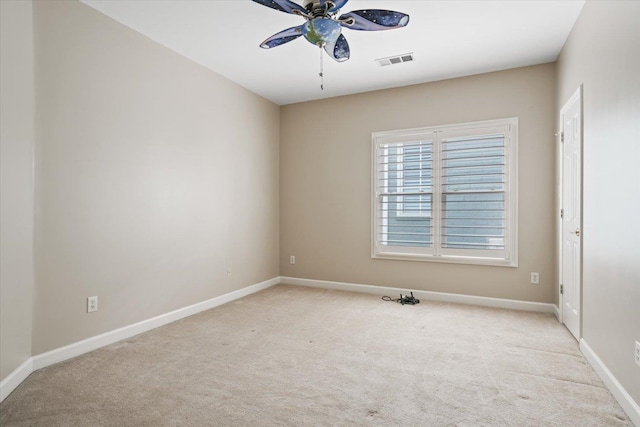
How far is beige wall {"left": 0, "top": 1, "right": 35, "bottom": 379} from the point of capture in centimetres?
221

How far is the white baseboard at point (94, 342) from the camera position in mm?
2271

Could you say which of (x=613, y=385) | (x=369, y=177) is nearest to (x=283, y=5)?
(x=369, y=177)

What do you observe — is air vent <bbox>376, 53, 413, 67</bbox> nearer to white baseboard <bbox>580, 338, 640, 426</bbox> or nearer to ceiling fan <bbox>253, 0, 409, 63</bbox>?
ceiling fan <bbox>253, 0, 409, 63</bbox>

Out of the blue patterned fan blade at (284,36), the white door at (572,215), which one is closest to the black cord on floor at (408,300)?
the white door at (572,215)

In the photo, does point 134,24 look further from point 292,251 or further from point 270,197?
point 292,251

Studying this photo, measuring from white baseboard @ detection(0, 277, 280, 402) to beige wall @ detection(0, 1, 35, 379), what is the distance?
71 millimetres

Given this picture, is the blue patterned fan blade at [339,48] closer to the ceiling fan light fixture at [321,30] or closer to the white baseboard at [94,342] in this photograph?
the ceiling fan light fixture at [321,30]

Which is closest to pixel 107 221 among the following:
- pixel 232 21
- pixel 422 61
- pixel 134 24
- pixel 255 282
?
pixel 134 24

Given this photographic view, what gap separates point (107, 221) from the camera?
9.99 ft

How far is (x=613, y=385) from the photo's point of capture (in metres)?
2.20

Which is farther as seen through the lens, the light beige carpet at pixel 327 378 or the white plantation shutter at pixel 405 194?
the white plantation shutter at pixel 405 194

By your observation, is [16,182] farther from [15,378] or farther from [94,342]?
[94,342]

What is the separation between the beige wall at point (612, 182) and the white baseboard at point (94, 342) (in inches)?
143

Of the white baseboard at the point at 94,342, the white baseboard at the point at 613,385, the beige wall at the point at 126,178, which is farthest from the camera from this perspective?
the beige wall at the point at 126,178
